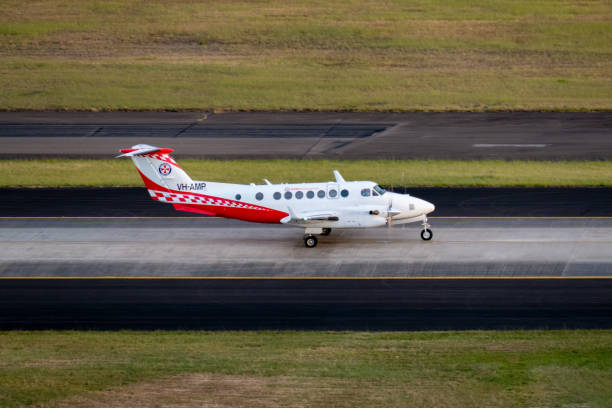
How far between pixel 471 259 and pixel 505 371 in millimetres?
11838

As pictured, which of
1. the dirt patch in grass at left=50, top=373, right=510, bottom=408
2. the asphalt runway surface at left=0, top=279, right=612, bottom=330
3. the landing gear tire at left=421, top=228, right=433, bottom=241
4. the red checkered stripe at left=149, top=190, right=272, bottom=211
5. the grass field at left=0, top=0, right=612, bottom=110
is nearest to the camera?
the dirt patch in grass at left=50, top=373, right=510, bottom=408

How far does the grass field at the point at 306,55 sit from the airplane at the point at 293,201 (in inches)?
1237

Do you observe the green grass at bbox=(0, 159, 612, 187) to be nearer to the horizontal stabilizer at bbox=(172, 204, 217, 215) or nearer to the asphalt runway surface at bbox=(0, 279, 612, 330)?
the horizontal stabilizer at bbox=(172, 204, 217, 215)

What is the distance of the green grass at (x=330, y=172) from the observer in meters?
46.1

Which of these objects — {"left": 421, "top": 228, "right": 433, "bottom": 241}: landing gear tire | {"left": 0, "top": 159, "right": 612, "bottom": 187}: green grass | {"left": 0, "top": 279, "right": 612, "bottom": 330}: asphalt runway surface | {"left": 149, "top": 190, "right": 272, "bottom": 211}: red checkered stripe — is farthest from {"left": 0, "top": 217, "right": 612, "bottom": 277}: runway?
{"left": 0, "top": 159, "right": 612, "bottom": 187}: green grass

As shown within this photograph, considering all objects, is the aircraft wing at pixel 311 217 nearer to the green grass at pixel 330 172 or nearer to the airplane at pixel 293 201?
the airplane at pixel 293 201

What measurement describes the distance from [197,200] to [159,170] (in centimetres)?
209

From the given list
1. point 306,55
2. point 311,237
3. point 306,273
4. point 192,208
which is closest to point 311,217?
point 311,237

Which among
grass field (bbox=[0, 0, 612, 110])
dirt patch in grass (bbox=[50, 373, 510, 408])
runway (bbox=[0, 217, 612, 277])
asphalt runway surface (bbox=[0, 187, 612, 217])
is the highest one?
grass field (bbox=[0, 0, 612, 110])

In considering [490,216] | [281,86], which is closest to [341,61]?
[281,86]

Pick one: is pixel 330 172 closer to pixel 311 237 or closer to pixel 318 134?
pixel 318 134

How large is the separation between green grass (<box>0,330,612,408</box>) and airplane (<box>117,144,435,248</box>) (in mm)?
9449

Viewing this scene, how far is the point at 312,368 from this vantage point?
889 inches

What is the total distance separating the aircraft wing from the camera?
34.9m
